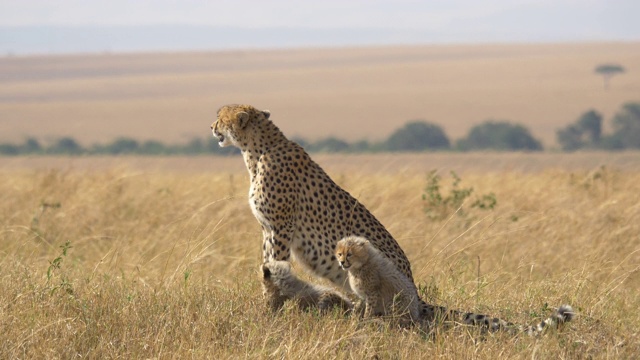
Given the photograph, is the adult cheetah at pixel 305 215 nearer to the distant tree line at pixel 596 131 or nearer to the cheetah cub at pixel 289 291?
the cheetah cub at pixel 289 291

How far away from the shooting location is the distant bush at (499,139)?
49.5 m

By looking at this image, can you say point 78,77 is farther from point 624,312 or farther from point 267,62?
point 624,312

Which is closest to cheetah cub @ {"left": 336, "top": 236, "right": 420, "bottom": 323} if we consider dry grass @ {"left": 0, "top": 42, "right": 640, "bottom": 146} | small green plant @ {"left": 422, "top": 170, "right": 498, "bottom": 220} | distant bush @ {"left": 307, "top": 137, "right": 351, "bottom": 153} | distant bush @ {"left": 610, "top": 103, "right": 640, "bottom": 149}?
small green plant @ {"left": 422, "top": 170, "right": 498, "bottom": 220}

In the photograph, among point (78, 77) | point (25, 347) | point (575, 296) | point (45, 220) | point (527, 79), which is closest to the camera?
point (25, 347)

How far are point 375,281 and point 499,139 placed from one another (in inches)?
1869

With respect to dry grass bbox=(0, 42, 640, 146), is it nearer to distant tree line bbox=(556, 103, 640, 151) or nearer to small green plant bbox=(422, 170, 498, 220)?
distant tree line bbox=(556, 103, 640, 151)

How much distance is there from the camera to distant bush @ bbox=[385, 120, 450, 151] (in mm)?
51375

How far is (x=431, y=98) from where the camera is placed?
3250 inches

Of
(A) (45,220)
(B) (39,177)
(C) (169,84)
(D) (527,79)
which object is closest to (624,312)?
(A) (45,220)

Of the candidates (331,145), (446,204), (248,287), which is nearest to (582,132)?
(331,145)

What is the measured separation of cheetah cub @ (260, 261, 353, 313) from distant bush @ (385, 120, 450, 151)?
4661 centimetres

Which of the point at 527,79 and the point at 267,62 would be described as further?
the point at 267,62

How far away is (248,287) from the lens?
460cm

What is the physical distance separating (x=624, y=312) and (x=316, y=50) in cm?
15192
